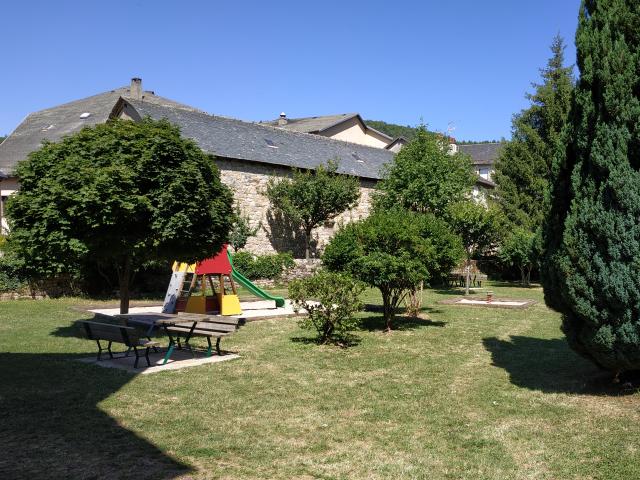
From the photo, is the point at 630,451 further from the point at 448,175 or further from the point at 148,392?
the point at 448,175

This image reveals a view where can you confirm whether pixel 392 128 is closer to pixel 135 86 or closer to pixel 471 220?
pixel 135 86

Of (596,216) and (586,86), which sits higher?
(586,86)

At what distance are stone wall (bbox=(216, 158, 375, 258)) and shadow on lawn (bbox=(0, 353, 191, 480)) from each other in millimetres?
18333

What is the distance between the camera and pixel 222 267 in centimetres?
1529

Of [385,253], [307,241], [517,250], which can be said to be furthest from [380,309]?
[517,250]

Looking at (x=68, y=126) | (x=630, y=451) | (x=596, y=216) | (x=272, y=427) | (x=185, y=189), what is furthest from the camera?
(x=68, y=126)

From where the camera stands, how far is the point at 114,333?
8.67 m

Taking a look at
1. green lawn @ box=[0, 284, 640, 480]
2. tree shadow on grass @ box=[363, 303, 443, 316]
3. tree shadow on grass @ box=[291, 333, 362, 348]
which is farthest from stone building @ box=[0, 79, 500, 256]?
green lawn @ box=[0, 284, 640, 480]

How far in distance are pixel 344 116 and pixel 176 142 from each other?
3690cm

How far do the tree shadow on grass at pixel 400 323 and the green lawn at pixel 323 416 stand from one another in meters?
2.61

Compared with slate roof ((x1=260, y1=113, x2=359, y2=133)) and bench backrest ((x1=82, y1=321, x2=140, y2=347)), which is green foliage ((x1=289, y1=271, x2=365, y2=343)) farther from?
slate roof ((x1=260, y1=113, x2=359, y2=133))

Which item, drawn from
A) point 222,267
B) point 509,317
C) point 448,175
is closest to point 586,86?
point 509,317

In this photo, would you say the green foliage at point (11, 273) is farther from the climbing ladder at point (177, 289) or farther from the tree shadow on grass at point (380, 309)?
the tree shadow on grass at point (380, 309)

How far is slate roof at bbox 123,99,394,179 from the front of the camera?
86.2ft
